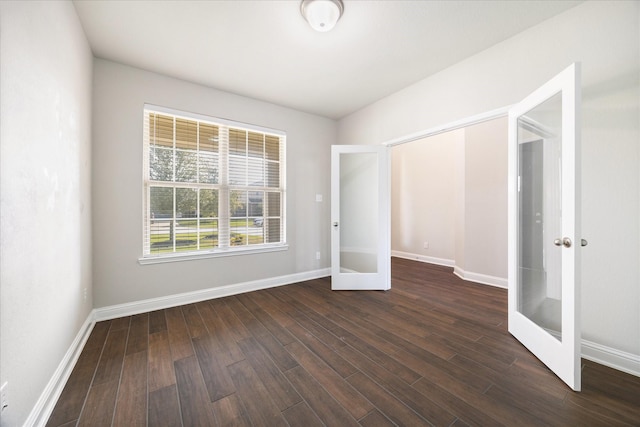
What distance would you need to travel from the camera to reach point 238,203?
135 inches

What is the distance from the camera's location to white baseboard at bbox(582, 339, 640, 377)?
5.47 ft

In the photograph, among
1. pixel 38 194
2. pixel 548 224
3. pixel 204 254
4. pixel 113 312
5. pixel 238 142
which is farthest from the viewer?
pixel 238 142

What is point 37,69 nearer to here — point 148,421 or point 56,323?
point 56,323

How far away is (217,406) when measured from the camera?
142cm

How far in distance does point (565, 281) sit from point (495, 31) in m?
2.19

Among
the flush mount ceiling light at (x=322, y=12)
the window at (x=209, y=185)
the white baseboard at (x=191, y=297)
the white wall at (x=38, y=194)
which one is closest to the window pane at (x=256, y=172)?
the window at (x=209, y=185)

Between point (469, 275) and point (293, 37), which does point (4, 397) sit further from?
point (469, 275)

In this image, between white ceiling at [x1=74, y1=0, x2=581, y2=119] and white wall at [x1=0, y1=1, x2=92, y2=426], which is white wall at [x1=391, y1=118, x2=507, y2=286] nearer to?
white ceiling at [x1=74, y1=0, x2=581, y2=119]

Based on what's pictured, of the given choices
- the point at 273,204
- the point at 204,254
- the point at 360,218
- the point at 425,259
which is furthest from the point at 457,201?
the point at 204,254

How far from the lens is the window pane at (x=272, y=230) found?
12.1ft

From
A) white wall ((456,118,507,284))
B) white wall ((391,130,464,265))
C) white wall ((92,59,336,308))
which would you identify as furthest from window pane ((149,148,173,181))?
white wall ((391,130,464,265))

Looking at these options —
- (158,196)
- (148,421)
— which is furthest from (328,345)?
(158,196)

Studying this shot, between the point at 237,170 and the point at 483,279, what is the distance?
13.5ft

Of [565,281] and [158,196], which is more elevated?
[158,196]
